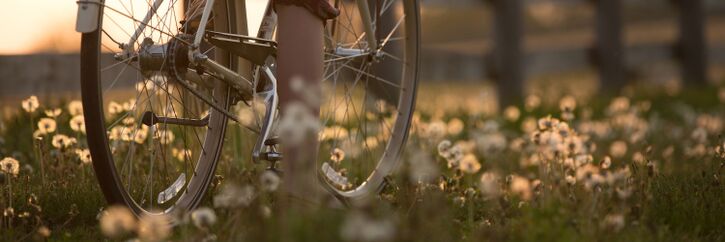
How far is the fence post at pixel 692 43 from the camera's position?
33.2 feet

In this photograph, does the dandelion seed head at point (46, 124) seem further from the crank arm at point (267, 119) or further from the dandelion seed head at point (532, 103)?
the dandelion seed head at point (532, 103)

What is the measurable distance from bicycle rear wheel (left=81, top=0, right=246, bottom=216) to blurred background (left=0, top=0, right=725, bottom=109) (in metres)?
0.82

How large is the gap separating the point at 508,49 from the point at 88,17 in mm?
5501

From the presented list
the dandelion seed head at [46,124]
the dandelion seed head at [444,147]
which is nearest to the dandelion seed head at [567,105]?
the dandelion seed head at [444,147]

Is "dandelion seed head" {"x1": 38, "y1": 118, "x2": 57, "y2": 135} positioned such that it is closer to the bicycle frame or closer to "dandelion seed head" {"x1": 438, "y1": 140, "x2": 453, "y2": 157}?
the bicycle frame

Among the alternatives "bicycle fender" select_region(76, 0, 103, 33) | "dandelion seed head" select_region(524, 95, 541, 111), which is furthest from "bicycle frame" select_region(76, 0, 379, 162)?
"dandelion seed head" select_region(524, 95, 541, 111)

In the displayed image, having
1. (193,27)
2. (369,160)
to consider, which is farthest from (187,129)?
(369,160)

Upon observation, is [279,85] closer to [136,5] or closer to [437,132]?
[136,5]

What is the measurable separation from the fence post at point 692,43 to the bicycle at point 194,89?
689 cm

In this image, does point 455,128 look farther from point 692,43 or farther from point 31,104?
point 692,43

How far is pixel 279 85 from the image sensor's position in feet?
9.25

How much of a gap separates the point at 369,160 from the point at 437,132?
1.51 ft

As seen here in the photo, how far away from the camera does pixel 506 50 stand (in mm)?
7793

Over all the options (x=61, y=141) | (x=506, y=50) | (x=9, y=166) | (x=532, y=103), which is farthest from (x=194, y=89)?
(x=506, y=50)
